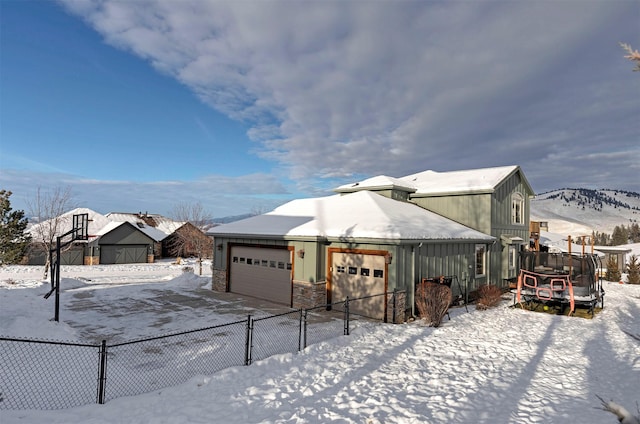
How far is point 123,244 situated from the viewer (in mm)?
39188

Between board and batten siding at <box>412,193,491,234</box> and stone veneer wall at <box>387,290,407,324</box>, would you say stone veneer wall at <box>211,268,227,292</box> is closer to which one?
stone veneer wall at <box>387,290,407,324</box>

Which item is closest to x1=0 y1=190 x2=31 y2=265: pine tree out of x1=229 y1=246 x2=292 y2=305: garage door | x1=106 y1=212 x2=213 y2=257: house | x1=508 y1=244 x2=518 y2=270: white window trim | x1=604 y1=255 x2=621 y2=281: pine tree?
x1=106 y1=212 x2=213 y2=257: house

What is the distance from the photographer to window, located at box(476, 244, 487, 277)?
57.5ft

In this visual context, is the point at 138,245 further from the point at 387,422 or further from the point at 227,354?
the point at 387,422

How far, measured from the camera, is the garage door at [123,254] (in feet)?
125

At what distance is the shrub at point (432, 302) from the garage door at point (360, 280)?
136cm

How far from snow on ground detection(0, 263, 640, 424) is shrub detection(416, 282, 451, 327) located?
0.41 meters

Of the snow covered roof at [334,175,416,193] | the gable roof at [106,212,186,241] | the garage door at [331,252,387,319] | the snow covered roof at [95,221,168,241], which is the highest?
the snow covered roof at [334,175,416,193]

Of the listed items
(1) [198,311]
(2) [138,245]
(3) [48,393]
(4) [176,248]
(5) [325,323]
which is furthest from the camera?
(4) [176,248]

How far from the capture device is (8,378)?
22.1 feet

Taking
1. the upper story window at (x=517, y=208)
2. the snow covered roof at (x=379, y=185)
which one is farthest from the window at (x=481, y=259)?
the snow covered roof at (x=379, y=185)

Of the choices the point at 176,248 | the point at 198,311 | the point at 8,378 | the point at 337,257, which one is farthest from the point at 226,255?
the point at 176,248

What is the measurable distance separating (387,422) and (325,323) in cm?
632

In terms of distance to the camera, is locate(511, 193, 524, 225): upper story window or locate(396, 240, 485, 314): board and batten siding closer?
locate(396, 240, 485, 314): board and batten siding
